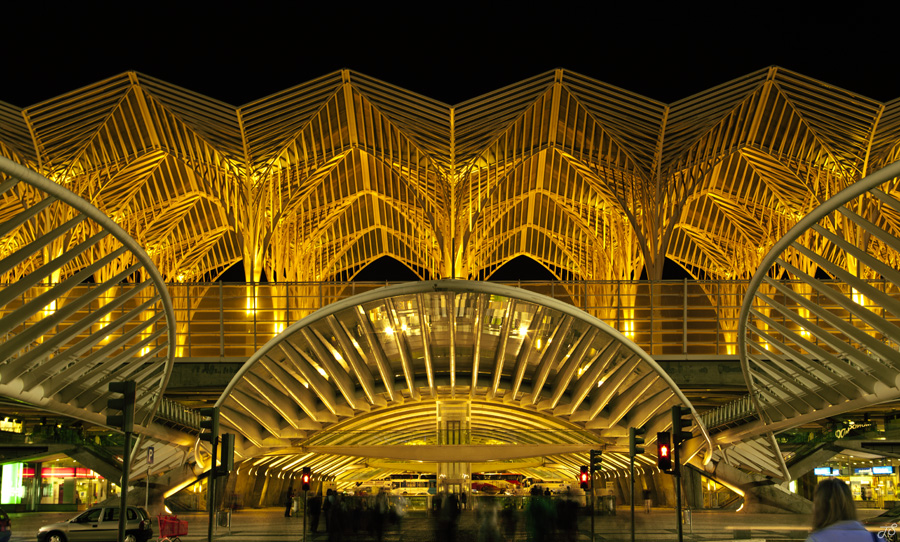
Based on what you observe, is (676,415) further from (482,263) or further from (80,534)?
(482,263)

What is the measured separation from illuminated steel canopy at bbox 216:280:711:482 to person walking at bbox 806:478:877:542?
16.6 meters

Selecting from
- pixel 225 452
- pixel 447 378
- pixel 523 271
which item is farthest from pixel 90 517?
pixel 523 271

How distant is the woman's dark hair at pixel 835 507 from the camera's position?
14.7ft

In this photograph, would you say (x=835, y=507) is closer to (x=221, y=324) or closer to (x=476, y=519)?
(x=476, y=519)

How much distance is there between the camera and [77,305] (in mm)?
14859

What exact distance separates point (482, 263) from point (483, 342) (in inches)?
1205

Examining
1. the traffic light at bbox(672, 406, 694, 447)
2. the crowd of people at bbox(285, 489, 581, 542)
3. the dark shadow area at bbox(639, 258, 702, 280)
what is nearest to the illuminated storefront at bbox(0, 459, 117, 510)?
the crowd of people at bbox(285, 489, 581, 542)

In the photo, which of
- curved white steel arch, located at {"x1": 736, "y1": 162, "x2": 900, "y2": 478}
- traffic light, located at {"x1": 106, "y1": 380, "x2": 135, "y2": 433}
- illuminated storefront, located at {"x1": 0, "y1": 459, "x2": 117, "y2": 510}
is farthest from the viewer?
illuminated storefront, located at {"x1": 0, "y1": 459, "x2": 117, "y2": 510}

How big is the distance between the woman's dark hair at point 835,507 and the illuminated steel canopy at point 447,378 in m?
16.6

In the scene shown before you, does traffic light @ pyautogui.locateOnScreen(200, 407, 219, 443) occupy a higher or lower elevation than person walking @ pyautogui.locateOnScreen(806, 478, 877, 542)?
higher

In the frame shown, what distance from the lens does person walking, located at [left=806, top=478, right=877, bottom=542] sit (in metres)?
4.44

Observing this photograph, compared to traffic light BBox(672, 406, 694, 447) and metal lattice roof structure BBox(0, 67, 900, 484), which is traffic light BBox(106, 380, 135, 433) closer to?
traffic light BBox(672, 406, 694, 447)

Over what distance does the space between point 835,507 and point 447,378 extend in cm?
2580

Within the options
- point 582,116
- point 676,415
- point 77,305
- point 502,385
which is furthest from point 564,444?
point 77,305
